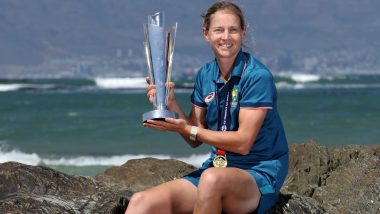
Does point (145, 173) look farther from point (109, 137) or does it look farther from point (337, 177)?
point (109, 137)

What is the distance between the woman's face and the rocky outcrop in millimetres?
886

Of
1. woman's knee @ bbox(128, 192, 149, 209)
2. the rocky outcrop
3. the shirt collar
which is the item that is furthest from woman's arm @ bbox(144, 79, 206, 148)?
the rocky outcrop

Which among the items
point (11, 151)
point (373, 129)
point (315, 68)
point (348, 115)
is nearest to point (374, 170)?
point (11, 151)

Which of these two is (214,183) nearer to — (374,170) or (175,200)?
(175,200)

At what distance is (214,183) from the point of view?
396 cm

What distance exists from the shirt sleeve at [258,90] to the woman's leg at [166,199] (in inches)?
19.9

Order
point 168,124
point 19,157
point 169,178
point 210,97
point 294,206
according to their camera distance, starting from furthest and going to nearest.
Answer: point 19,157, point 169,178, point 294,206, point 210,97, point 168,124

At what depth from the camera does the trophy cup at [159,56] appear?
409 centimetres

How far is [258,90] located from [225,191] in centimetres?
53

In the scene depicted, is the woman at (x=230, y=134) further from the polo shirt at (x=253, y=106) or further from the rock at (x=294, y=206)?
the rock at (x=294, y=206)

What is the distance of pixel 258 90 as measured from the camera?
13.7 ft

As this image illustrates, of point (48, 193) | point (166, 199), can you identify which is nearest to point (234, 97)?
point (166, 199)

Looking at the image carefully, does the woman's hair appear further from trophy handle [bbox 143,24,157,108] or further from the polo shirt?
trophy handle [bbox 143,24,157,108]

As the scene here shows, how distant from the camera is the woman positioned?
409 cm
